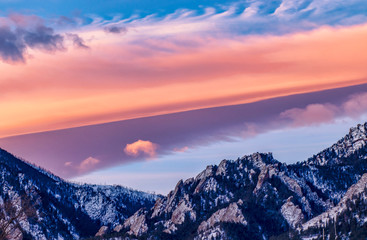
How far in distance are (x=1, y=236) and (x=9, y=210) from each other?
4078 mm

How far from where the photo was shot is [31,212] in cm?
8338

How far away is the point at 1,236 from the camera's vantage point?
83.5 metres

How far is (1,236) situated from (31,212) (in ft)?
18.0

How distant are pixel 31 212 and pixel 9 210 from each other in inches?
119

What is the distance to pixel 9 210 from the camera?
272 feet
